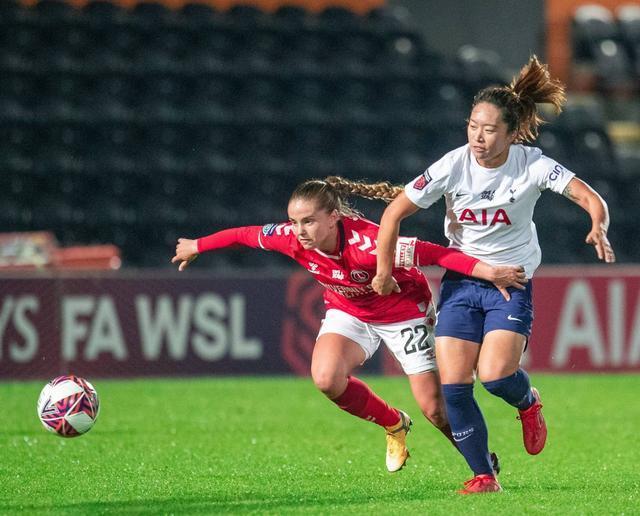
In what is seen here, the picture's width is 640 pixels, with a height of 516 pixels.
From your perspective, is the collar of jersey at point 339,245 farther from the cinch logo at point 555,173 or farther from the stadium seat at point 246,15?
the stadium seat at point 246,15

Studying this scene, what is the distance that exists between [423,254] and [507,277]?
46 cm

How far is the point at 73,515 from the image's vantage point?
17.0 feet

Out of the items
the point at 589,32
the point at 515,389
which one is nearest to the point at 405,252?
the point at 515,389

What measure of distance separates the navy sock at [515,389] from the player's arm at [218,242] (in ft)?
4.98

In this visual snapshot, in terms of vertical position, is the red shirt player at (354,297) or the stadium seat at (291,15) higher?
the stadium seat at (291,15)

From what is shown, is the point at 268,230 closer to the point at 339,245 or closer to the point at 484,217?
the point at 339,245

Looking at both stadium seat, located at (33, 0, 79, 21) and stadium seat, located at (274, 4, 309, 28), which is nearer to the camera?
stadium seat, located at (33, 0, 79, 21)

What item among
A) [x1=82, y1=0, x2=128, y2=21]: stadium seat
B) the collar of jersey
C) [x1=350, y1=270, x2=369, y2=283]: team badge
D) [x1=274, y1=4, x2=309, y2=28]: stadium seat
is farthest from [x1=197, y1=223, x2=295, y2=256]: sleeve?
[x1=274, y1=4, x2=309, y2=28]: stadium seat

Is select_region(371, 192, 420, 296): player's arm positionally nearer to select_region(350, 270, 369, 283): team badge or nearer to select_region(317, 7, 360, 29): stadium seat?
select_region(350, 270, 369, 283): team badge

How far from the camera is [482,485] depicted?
570 cm

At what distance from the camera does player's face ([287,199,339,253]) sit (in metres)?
5.96

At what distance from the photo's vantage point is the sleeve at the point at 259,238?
20.7 feet

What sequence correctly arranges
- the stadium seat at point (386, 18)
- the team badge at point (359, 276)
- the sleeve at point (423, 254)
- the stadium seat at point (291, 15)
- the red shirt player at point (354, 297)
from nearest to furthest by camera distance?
1. the sleeve at point (423, 254)
2. the red shirt player at point (354, 297)
3. the team badge at point (359, 276)
4. the stadium seat at point (291, 15)
5. the stadium seat at point (386, 18)

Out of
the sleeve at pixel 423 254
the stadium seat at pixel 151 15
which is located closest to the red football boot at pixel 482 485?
the sleeve at pixel 423 254
